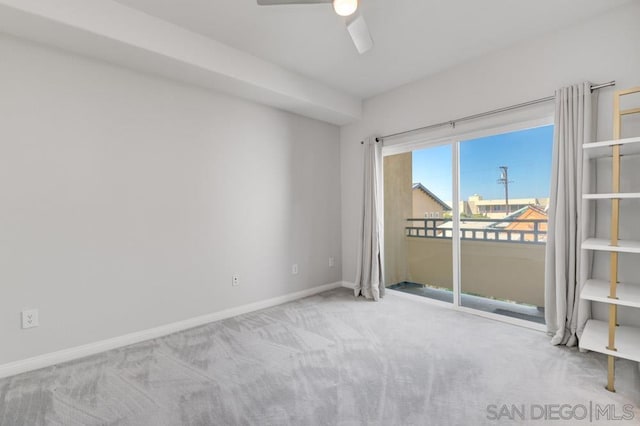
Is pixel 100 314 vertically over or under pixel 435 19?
under

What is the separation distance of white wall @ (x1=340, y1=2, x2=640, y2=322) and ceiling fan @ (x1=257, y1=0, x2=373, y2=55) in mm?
1583

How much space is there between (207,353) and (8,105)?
2312 mm

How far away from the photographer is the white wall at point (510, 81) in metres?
2.36

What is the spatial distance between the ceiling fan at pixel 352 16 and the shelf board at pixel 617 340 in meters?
2.45

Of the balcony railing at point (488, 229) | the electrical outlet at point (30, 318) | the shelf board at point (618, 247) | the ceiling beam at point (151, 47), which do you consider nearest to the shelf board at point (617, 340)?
the shelf board at point (618, 247)

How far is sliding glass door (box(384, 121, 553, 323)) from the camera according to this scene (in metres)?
2.86

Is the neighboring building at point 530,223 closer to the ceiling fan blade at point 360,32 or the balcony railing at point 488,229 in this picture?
the balcony railing at point 488,229

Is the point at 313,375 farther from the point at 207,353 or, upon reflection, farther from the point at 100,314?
the point at 100,314

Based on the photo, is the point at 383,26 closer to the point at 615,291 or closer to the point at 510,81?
the point at 510,81

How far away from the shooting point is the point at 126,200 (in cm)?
265

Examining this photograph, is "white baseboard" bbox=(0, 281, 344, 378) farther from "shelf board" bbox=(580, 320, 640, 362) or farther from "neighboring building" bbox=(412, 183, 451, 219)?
"shelf board" bbox=(580, 320, 640, 362)

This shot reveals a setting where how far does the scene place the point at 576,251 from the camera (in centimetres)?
243

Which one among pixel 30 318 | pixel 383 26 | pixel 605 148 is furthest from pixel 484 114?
pixel 30 318

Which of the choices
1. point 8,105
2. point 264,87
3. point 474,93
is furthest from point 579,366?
point 8,105
